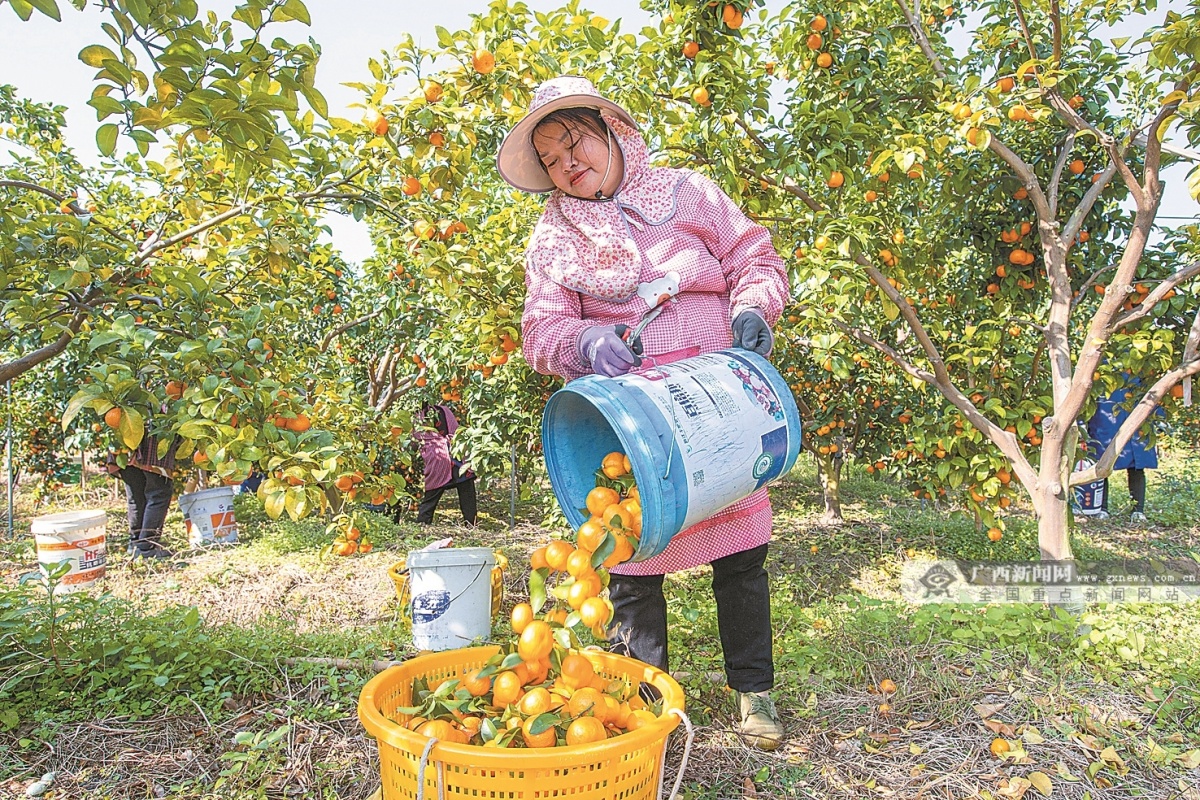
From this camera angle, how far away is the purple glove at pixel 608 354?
1567 mm

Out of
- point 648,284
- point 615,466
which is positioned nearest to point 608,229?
point 648,284

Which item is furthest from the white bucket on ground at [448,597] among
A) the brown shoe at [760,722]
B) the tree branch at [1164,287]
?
the tree branch at [1164,287]

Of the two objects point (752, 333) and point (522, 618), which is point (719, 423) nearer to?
point (752, 333)

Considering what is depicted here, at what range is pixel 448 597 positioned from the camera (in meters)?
2.79

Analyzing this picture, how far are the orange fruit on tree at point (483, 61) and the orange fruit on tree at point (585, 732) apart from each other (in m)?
1.73

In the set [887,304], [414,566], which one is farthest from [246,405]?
[887,304]

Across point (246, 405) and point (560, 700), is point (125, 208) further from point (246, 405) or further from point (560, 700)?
point (560, 700)

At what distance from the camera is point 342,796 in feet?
5.47

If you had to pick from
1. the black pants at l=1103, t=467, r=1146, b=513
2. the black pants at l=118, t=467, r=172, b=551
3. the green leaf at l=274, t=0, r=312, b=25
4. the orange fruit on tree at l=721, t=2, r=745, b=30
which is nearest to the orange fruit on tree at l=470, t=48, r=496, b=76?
the orange fruit on tree at l=721, t=2, r=745, b=30

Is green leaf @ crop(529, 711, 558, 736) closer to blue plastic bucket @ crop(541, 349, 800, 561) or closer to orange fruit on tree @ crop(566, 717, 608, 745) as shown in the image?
orange fruit on tree @ crop(566, 717, 608, 745)

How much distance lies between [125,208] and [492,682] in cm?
376

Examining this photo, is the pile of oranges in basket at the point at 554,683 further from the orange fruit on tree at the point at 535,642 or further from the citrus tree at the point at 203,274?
the citrus tree at the point at 203,274

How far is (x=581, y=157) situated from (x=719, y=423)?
764mm

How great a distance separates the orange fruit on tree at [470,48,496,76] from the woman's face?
447mm
